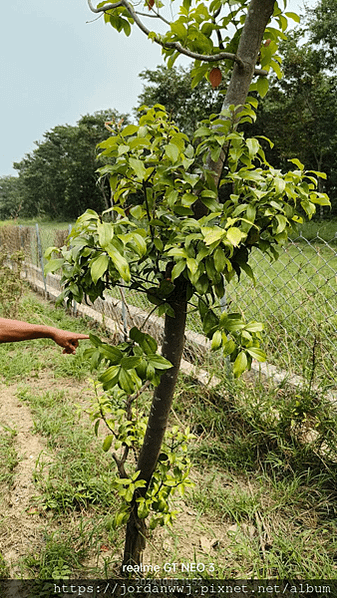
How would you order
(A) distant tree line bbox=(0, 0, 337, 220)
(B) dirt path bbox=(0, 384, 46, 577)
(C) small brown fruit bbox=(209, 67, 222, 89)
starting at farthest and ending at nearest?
(A) distant tree line bbox=(0, 0, 337, 220) < (B) dirt path bbox=(0, 384, 46, 577) < (C) small brown fruit bbox=(209, 67, 222, 89)

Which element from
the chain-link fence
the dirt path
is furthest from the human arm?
the dirt path

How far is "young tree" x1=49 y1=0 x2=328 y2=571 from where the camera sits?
890 mm

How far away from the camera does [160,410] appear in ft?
4.49

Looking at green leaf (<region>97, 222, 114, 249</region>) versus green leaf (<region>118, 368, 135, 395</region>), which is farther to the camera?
green leaf (<region>118, 368, 135, 395</region>)

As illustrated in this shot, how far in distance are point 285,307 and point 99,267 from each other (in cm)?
331

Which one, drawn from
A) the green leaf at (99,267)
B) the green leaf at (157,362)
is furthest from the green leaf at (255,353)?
the green leaf at (99,267)

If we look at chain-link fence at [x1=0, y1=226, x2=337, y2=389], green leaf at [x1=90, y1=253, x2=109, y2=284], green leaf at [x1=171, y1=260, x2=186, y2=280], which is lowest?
chain-link fence at [x1=0, y1=226, x2=337, y2=389]

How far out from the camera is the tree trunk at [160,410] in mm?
1240

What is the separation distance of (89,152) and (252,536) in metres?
35.8

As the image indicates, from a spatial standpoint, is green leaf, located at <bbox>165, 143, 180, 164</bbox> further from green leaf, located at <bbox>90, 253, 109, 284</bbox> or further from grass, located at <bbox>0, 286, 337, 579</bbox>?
grass, located at <bbox>0, 286, 337, 579</bbox>

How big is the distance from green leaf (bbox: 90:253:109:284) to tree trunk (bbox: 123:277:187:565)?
1.30 feet

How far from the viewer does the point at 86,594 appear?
154cm

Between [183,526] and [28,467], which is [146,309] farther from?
[183,526]

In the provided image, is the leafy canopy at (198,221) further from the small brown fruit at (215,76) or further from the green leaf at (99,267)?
the small brown fruit at (215,76)
